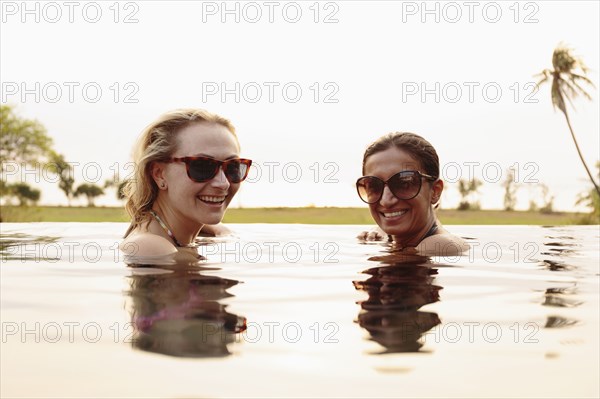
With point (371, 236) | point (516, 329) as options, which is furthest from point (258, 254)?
point (516, 329)

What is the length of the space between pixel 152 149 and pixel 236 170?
0.75 metres

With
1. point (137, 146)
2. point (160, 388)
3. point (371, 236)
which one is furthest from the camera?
point (371, 236)

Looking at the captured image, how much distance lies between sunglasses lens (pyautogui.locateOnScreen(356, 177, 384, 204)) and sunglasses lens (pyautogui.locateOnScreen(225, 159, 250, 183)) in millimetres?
1053

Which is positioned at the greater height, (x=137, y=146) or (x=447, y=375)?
(x=137, y=146)

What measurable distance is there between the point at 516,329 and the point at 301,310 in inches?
38.0

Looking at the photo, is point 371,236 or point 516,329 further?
point 371,236

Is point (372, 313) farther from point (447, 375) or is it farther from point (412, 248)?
point (412, 248)

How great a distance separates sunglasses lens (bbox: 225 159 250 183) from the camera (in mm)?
4990

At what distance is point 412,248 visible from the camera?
5.60 meters

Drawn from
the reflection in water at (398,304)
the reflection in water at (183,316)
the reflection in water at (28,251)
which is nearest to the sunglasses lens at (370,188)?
the reflection in water at (398,304)

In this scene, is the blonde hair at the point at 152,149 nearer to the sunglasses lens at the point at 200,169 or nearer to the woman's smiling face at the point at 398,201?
the sunglasses lens at the point at 200,169

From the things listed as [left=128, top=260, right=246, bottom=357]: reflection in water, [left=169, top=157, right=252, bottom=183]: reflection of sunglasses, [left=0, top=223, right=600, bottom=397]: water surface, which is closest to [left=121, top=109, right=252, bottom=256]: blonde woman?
[left=169, top=157, right=252, bottom=183]: reflection of sunglasses

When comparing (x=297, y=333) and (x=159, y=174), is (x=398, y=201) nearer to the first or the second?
(x=159, y=174)

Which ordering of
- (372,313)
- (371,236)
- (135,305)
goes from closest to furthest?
1. (372,313)
2. (135,305)
3. (371,236)
